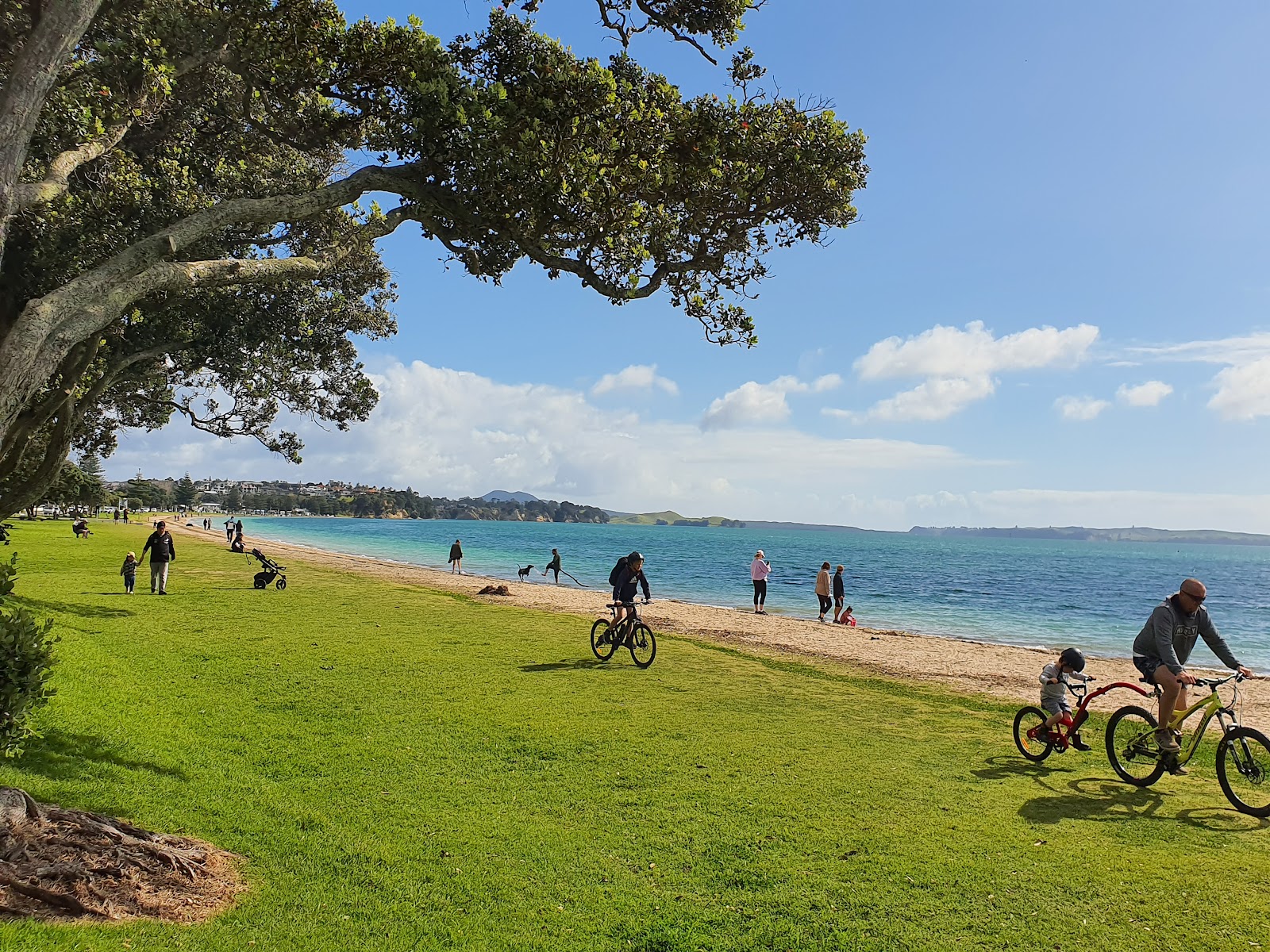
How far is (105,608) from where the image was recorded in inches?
671

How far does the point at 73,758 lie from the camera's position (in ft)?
22.7

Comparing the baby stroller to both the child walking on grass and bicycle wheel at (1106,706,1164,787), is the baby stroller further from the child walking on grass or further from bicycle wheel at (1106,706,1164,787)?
bicycle wheel at (1106,706,1164,787)

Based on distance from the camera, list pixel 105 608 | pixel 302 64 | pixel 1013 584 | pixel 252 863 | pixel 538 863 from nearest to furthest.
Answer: pixel 252 863
pixel 538 863
pixel 302 64
pixel 105 608
pixel 1013 584

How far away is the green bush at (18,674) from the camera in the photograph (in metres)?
4.66

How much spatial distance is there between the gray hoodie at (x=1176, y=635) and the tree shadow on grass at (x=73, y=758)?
10.8 m

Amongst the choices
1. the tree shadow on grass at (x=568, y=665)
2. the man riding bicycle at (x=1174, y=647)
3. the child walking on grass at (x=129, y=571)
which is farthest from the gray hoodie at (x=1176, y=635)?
the child walking on grass at (x=129, y=571)

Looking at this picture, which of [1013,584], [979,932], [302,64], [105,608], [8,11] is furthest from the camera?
[1013,584]

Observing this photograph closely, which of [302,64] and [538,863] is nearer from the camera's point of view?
[538,863]

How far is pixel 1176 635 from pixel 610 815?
7005 millimetres

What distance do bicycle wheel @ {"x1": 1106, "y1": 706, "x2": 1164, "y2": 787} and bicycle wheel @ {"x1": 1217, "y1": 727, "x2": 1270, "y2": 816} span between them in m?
0.65

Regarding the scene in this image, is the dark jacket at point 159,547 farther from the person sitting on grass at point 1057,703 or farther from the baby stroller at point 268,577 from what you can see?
the person sitting on grass at point 1057,703

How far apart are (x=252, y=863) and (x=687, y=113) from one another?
29.3ft

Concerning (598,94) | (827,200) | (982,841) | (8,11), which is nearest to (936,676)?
(982,841)

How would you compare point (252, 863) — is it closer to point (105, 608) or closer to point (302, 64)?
point (302, 64)
